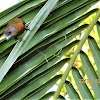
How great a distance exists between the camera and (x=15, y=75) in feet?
3.35

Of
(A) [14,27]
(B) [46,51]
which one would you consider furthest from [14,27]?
(B) [46,51]

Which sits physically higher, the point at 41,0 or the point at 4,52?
the point at 41,0

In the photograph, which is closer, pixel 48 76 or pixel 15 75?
pixel 15 75

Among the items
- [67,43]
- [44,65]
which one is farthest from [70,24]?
[44,65]

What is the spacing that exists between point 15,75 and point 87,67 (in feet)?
1.21

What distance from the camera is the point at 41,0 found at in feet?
3.47

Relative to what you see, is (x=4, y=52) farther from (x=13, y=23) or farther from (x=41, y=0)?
(x=41, y=0)

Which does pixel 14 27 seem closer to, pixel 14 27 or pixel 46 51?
pixel 14 27

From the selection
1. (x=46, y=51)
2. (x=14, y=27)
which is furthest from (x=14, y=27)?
(x=46, y=51)

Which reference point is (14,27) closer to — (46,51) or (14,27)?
(14,27)

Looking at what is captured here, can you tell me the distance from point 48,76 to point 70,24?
266mm

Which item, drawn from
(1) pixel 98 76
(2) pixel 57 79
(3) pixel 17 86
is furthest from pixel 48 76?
(1) pixel 98 76

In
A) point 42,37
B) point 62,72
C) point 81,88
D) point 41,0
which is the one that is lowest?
point 81,88

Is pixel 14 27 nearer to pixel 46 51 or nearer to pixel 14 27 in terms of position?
pixel 14 27
